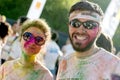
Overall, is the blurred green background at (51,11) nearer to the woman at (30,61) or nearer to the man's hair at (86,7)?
the woman at (30,61)

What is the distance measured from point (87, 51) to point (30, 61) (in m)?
1.13

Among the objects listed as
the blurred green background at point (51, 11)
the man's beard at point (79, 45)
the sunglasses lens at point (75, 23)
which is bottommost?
the blurred green background at point (51, 11)

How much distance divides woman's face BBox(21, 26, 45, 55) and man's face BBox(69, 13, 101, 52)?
0.99m

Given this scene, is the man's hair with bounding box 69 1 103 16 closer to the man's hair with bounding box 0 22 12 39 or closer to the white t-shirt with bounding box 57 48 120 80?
the white t-shirt with bounding box 57 48 120 80

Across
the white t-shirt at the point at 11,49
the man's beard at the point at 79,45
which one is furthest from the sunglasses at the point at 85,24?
the white t-shirt at the point at 11,49

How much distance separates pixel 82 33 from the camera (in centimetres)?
377

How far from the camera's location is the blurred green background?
98.9 ft

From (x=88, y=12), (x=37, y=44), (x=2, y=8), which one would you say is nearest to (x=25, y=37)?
(x=37, y=44)

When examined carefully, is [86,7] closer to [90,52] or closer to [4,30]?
[90,52]

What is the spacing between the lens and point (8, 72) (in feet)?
15.5

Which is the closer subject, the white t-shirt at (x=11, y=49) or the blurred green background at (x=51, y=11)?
the white t-shirt at (x=11, y=49)

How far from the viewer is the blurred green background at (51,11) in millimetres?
30141

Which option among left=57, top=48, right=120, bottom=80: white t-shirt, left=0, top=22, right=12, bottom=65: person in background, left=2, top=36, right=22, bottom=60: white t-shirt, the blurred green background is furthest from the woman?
the blurred green background

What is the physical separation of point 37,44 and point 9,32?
10.1 feet
